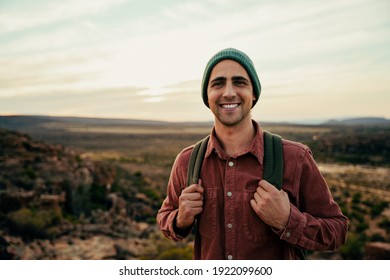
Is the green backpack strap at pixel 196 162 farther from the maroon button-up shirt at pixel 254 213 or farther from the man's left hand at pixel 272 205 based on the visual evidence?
the man's left hand at pixel 272 205

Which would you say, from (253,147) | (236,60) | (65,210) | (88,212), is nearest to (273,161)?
(253,147)

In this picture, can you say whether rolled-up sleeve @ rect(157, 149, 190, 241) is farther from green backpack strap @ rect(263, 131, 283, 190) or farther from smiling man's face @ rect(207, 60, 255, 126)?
green backpack strap @ rect(263, 131, 283, 190)

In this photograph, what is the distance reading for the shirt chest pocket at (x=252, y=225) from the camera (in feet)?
5.73

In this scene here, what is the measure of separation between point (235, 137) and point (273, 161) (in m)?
0.26

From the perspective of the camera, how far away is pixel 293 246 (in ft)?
5.87

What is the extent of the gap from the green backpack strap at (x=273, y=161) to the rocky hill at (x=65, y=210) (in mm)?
6700

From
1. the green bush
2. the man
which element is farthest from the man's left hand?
the green bush

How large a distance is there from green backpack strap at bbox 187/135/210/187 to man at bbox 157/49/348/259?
32 millimetres

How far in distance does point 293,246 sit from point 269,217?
0.25 metres

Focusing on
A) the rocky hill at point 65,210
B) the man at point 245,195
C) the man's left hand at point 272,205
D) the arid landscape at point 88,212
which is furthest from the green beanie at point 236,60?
the rocky hill at point 65,210

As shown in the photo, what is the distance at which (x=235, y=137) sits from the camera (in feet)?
6.21

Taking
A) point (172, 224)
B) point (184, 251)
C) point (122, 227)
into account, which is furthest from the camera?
point (122, 227)
